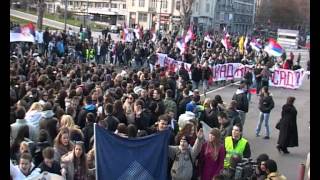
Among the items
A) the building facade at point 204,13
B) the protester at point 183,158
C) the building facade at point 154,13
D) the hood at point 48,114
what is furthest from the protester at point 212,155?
the building facade at point 204,13

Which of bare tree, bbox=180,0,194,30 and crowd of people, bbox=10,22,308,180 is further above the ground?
bare tree, bbox=180,0,194,30

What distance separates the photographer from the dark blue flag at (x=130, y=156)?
7.31 m

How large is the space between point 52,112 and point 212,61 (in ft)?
54.1

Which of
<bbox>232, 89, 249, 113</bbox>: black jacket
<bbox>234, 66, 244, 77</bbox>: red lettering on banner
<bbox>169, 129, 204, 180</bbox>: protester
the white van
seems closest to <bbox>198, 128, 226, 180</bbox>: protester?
<bbox>169, 129, 204, 180</bbox>: protester

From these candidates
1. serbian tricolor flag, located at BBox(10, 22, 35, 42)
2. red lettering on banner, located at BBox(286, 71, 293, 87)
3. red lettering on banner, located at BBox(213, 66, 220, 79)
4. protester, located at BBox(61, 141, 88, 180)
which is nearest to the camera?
protester, located at BBox(61, 141, 88, 180)

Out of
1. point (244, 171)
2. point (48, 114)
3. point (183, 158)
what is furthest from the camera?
point (48, 114)

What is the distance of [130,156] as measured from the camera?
7.45 metres

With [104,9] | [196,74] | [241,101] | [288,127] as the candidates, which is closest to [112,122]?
[288,127]

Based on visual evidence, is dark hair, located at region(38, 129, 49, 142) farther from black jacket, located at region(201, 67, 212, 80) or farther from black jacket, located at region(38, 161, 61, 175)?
black jacket, located at region(201, 67, 212, 80)

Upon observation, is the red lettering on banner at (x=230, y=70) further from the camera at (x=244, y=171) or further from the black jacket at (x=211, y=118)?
the camera at (x=244, y=171)

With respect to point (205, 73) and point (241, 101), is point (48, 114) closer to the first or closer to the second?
point (241, 101)

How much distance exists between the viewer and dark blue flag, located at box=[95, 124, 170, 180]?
7309 millimetres

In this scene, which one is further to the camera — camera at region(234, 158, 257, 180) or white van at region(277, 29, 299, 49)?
white van at region(277, 29, 299, 49)

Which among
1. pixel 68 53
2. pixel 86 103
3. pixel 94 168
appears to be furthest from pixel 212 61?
pixel 94 168
